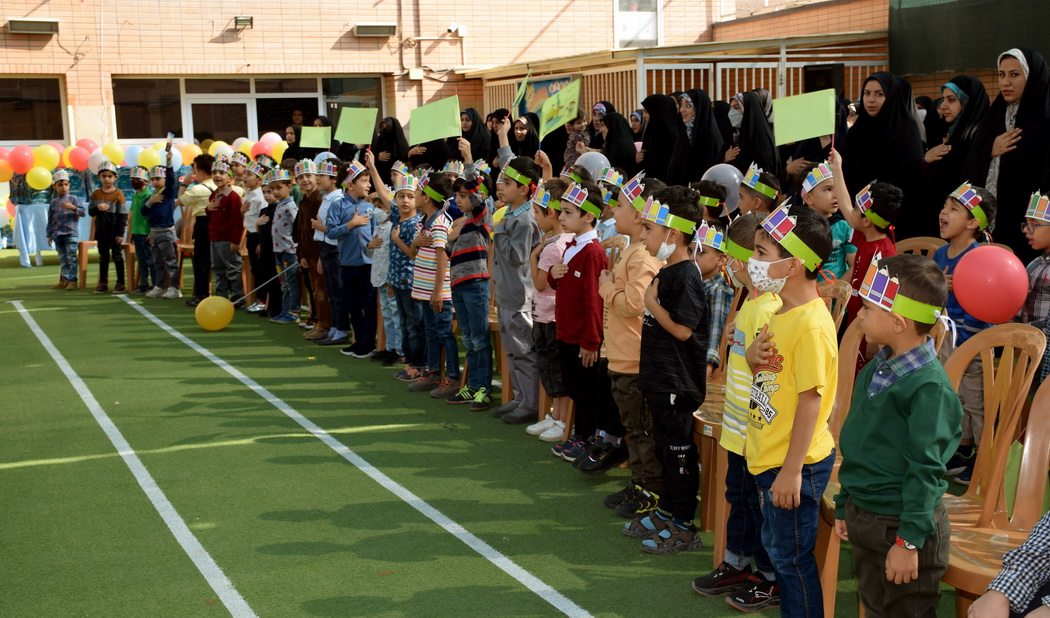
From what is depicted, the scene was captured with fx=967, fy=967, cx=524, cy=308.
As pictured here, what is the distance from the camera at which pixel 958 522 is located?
12.1ft

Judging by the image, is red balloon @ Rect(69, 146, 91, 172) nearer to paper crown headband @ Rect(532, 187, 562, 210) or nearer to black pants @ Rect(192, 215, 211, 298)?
black pants @ Rect(192, 215, 211, 298)

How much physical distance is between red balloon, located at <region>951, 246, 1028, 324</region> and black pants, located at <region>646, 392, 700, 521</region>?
1574 mm

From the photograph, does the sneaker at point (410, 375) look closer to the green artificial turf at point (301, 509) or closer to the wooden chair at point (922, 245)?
the green artificial turf at point (301, 509)

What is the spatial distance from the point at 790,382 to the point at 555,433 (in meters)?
3.30

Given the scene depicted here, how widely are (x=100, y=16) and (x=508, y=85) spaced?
8.76 m

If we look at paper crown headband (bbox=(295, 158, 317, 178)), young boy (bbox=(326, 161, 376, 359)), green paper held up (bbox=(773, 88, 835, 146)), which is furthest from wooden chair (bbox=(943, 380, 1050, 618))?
paper crown headband (bbox=(295, 158, 317, 178))

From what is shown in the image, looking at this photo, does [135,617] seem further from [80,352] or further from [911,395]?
Answer: [80,352]

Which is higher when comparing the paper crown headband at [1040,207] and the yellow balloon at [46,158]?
the yellow balloon at [46,158]

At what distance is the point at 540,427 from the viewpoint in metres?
6.91

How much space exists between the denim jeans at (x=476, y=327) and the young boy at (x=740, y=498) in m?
3.37

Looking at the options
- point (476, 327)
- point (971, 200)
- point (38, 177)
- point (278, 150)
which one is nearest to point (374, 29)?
point (278, 150)

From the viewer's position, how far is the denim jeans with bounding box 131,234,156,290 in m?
14.2

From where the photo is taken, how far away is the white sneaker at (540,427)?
6883 mm

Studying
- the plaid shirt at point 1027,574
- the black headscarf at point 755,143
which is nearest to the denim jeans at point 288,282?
the black headscarf at point 755,143
